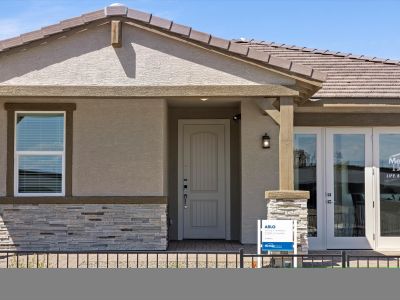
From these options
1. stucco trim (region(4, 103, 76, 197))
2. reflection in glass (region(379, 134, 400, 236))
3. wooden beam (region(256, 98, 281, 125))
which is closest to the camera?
wooden beam (region(256, 98, 281, 125))

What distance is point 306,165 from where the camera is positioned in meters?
13.1

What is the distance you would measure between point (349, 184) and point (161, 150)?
3851 mm

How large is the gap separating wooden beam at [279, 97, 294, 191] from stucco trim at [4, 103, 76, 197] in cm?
429

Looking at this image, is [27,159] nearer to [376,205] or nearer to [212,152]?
[212,152]

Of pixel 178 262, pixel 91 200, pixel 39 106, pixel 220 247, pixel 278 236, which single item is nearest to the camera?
pixel 278 236

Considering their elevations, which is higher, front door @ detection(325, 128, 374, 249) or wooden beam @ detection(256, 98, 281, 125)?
wooden beam @ detection(256, 98, 281, 125)

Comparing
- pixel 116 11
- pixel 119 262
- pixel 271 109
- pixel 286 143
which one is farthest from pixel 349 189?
pixel 116 11

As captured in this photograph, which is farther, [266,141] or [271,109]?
[266,141]

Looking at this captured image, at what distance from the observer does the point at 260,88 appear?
416 inches

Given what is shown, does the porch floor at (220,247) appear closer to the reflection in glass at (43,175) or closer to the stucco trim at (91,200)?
the stucco trim at (91,200)

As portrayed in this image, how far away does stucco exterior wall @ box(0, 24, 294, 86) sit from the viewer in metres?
10.6

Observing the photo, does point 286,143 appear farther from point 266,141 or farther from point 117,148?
point 117,148

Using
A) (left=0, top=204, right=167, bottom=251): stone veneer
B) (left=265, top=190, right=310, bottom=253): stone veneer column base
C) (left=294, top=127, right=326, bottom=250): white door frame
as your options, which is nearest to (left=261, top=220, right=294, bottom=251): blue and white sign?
(left=265, top=190, right=310, bottom=253): stone veneer column base

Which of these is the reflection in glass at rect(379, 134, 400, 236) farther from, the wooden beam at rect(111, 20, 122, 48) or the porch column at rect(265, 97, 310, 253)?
the wooden beam at rect(111, 20, 122, 48)
